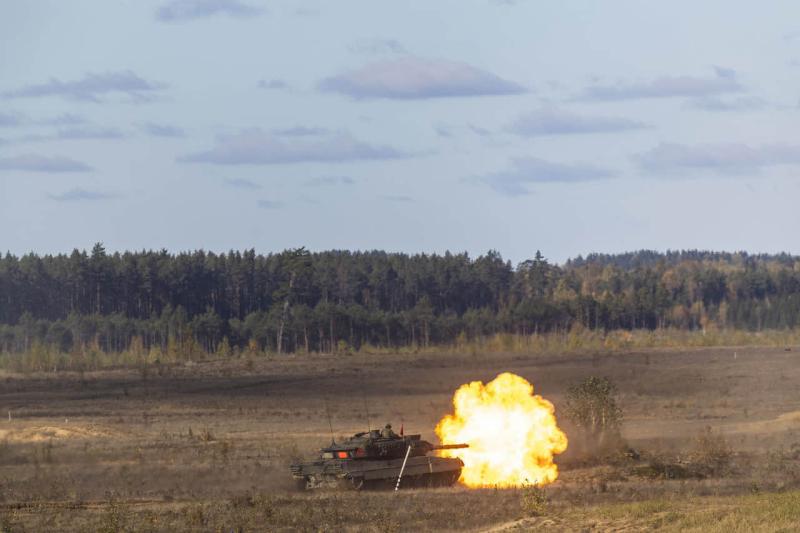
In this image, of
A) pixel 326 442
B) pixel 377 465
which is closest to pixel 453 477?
pixel 377 465

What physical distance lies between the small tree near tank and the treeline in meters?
86.0

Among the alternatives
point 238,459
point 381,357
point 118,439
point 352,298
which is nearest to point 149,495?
point 238,459

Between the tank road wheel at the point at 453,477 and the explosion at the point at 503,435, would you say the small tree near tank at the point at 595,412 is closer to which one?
the explosion at the point at 503,435

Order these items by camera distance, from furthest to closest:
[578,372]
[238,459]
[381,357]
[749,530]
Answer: [381,357], [578,372], [238,459], [749,530]

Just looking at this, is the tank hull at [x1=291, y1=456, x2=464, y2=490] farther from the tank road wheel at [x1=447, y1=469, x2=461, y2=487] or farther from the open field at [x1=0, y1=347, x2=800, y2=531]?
the open field at [x1=0, y1=347, x2=800, y2=531]

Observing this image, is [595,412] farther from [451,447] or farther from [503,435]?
[451,447]

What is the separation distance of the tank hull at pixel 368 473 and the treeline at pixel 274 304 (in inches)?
3672

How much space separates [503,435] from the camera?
40.9m

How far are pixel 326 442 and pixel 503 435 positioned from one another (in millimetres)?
13456

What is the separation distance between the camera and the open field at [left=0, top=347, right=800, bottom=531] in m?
31.8

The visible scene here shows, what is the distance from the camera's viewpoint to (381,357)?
126938 millimetres

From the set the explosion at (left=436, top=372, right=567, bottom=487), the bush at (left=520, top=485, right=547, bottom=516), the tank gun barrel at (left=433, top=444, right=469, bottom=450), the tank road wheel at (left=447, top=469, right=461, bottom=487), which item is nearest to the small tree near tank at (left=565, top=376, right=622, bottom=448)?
the explosion at (left=436, top=372, right=567, bottom=487)

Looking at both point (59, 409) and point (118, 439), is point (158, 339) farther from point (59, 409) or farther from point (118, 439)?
point (118, 439)

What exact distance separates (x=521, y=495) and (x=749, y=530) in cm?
988
